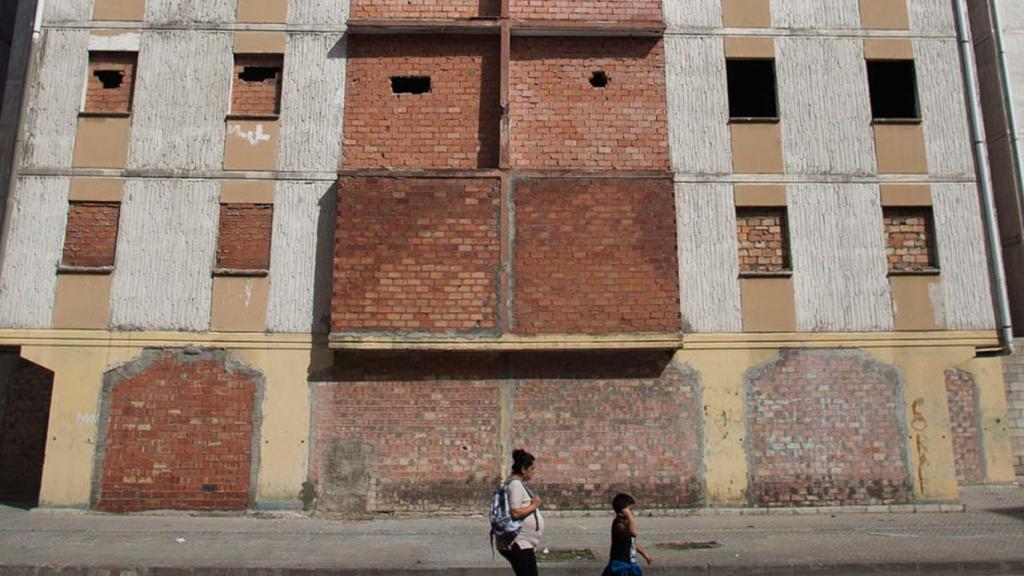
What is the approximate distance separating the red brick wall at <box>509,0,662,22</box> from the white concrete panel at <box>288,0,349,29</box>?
3086mm

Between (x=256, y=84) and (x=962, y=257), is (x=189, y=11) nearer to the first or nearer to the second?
(x=256, y=84)

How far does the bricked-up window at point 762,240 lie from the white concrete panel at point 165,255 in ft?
29.7

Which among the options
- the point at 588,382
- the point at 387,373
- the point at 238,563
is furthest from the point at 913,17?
the point at 238,563

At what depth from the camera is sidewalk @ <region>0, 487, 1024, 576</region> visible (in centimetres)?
769

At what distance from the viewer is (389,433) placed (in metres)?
11.2

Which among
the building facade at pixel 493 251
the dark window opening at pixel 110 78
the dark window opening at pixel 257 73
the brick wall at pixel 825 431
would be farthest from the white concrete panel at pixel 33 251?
the brick wall at pixel 825 431

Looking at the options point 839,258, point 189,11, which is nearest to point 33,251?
point 189,11

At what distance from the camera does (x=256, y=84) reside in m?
12.6

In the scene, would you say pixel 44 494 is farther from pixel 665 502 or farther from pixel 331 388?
pixel 665 502

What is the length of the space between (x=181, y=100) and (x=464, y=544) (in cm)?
904

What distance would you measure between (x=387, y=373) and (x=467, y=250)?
239 cm

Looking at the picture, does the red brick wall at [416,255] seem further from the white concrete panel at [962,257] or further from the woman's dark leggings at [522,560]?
the white concrete panel at [962,257]

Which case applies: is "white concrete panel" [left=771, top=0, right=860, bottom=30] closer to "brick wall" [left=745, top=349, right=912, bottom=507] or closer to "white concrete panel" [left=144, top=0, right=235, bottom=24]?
"brick wall" [left=745, top=349, right=912, bottom=507]

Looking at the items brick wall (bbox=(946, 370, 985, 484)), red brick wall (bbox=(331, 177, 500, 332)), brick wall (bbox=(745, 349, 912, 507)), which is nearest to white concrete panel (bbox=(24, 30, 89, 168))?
red brick wall (bbox=(331, 177, 500, 332))
